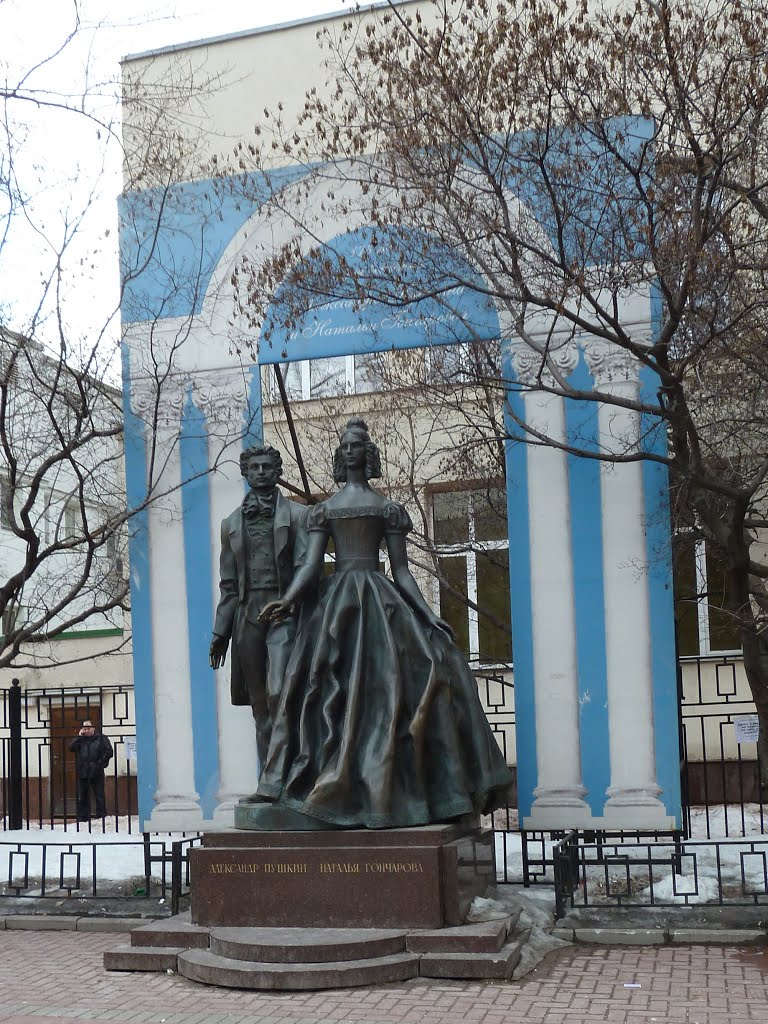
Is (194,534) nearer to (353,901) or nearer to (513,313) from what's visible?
(513,313)

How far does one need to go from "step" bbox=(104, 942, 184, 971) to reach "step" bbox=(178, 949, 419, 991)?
37 centimetres

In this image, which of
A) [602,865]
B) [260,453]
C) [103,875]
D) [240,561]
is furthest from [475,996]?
[103,875]

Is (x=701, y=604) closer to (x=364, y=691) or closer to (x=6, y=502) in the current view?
(x=6, y=502)

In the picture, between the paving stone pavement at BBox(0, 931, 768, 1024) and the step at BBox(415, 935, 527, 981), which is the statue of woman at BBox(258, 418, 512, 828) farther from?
the paving stone pavement at BBox(0, 931, 768, 1024)

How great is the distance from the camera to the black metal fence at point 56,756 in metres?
16.6

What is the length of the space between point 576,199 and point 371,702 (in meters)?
4.51

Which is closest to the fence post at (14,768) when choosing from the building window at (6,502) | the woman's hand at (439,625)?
the building window at (6,502)

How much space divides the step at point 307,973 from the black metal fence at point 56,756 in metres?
8.97

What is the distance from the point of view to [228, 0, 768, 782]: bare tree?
8.98 metres

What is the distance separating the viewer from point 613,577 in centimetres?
1053

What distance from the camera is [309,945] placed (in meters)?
7.39

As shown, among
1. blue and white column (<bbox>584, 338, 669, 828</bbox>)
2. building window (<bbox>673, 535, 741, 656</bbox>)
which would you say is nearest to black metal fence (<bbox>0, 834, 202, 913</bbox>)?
blue and white column (<bbox>584, 338, 669, 828</bbox>)

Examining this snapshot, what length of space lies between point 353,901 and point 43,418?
883 cm

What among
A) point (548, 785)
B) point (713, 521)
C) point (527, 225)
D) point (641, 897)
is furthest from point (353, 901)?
point (527, 225)
